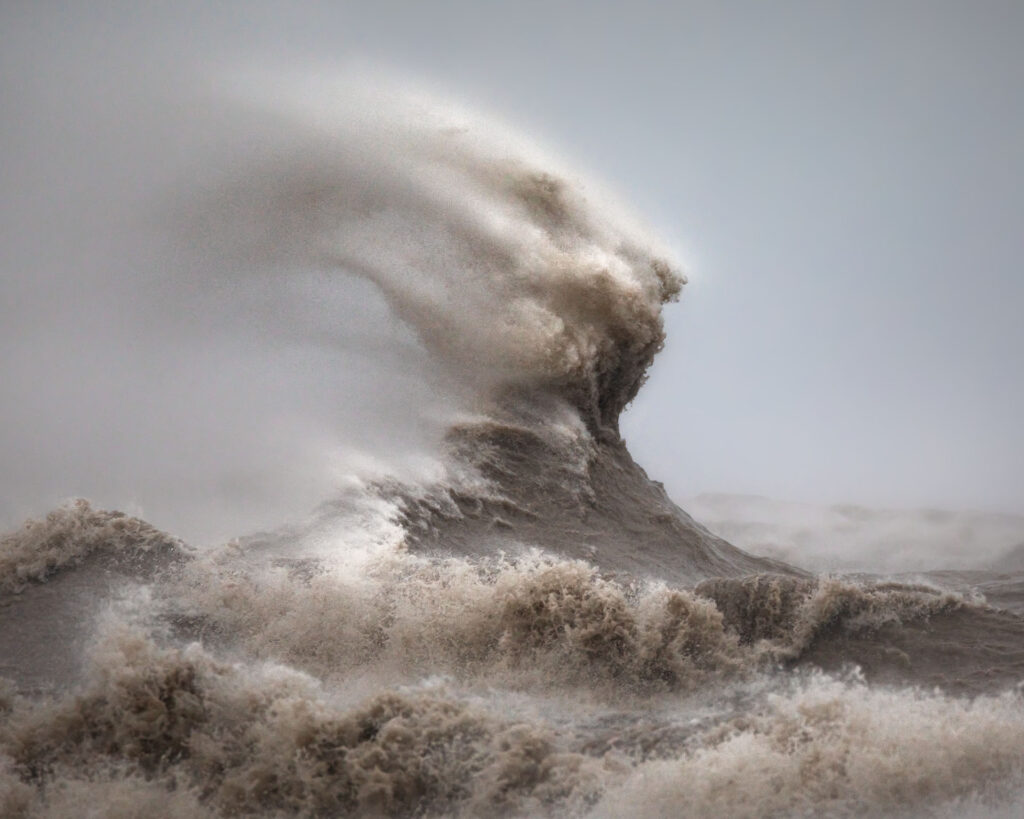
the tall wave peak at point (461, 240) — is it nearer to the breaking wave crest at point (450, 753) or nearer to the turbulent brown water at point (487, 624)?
the turbulent brown water at point (487, 624)

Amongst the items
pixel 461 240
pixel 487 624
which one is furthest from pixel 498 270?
pixel 487 624

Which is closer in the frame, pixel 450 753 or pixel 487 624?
pixel 450 753

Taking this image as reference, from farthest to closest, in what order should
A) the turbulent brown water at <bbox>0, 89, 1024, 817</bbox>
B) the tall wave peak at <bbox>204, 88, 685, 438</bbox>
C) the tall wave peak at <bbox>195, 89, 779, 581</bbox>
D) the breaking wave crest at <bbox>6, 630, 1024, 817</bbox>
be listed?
the tall wave peak at <bbox>204, 88, 685, 438</bbox>
the tall wave peak at <bbox>195, 89, 779, 581</bbox>
the turbulent brown water at <bbox>0, 89, 1024, 817</bbox>
the breaking wave crest at <bbox>6, 630, 1024, 817</bbox>

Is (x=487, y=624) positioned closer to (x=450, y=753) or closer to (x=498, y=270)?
(x=450, y=753)

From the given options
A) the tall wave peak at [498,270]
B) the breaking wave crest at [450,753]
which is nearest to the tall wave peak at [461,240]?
the tall wave peak at [498,270]

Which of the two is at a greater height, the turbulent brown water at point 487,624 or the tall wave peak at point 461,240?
the tall wave peak at point 461,240

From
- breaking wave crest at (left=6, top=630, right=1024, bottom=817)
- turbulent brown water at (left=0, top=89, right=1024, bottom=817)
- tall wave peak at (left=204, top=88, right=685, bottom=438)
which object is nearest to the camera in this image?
breaking wave crest at (left=6, top=630, right=1024, bottom=817)

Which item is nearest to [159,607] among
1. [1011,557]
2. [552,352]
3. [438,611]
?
[438,611]

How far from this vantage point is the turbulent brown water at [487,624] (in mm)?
5066

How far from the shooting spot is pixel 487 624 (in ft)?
24.1

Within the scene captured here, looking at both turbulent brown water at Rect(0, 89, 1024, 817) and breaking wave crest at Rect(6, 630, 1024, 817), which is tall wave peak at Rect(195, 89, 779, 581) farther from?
breaking wave crest at Rect(6, 630, 1024, 817)

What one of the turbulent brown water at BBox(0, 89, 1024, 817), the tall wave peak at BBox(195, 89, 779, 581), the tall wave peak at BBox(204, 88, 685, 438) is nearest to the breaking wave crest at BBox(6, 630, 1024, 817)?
the turbulent brown water at BBox(0, 89, 1024, 817)

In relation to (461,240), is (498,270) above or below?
below

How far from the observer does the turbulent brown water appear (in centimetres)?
507
